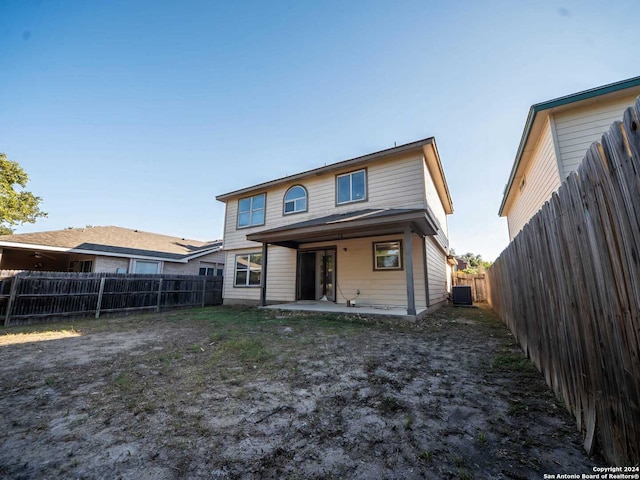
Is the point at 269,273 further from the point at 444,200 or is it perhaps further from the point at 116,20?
the point at 116,20

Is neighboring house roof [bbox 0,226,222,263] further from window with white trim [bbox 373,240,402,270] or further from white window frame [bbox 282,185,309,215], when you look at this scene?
window with white trim [bbox 373,240,402,270]

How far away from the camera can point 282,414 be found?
2314 mm

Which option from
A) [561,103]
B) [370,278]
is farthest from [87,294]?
[561,103]

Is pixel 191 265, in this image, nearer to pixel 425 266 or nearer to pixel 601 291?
pixel 425 266

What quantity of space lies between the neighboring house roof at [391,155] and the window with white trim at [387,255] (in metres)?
3.18

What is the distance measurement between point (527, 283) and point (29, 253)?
2289cm

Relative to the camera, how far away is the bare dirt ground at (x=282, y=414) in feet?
5.45

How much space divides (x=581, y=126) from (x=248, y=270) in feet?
39.8

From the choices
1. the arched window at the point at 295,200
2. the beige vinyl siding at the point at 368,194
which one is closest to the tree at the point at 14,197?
the beige vinyl siding at the point at 368,194

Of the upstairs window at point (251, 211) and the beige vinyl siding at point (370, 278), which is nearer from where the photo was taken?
the beige vinyl siding at point (370, 278)

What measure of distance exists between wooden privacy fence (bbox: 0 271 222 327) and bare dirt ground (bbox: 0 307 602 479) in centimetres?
428

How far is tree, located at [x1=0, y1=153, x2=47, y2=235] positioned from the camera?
19234 millimetres

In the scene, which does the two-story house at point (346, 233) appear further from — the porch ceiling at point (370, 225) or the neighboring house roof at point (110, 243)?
the neighboring house roof at point (110, 243)

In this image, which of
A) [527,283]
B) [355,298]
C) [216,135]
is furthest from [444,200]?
[216,135]
